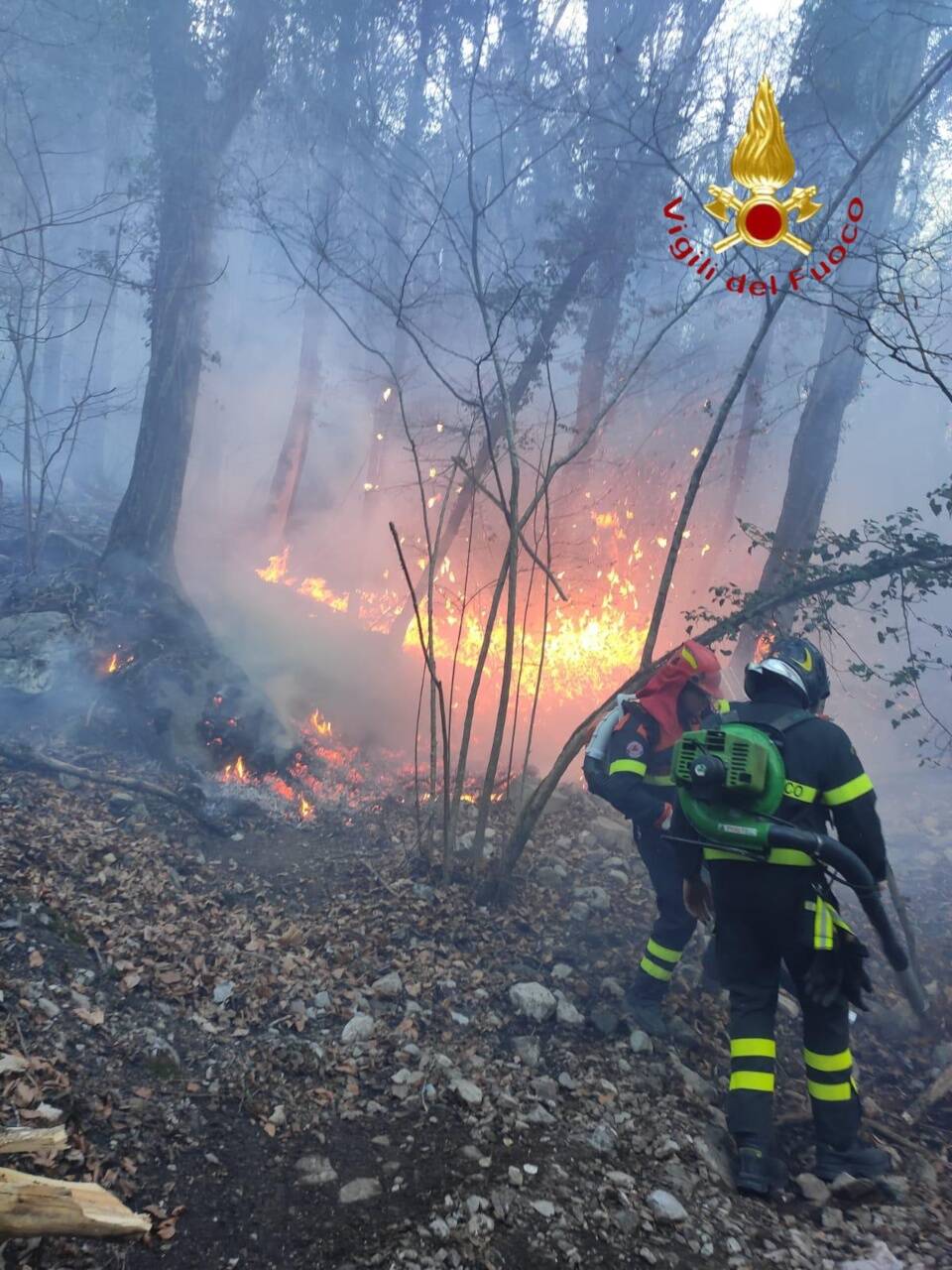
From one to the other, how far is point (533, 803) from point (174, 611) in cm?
621

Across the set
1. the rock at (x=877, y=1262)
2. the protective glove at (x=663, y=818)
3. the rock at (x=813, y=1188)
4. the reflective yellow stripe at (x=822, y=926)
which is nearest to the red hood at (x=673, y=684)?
the protective glove at (x=663, y=818)

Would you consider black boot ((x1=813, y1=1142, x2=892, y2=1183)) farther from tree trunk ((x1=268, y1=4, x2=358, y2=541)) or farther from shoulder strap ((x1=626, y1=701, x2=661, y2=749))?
tree trunk ((x1=268, y1=4, x2=358, y2=541))

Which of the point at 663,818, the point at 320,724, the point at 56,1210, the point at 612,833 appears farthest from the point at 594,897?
the point at 320,724

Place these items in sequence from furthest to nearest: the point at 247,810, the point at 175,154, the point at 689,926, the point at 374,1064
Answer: the point at 175,154 < the point at 247,810 < the point at 689,926 < the point at 374,1064

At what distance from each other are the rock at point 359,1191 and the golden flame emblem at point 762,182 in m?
4.84

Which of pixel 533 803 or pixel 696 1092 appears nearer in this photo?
pixel 696 1092

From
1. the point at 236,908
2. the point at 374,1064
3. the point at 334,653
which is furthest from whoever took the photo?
the point at 334,653

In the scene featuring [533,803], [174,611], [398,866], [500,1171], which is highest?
[174,611]

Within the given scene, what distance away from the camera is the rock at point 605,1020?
430 cm

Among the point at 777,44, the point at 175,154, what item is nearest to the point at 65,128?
the point at 175,154

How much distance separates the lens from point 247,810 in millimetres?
6770

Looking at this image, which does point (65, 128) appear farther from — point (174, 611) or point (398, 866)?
point (398, 866)

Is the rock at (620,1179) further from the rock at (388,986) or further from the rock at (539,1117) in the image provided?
the rock at (388,986)

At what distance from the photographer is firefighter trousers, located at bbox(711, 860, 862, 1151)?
3381 millimetres
